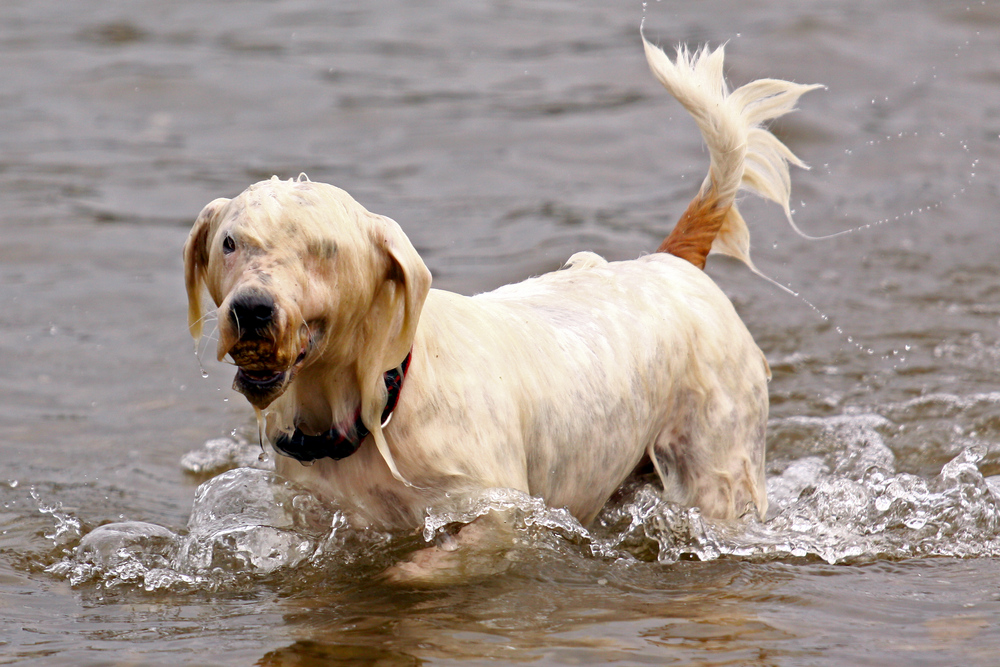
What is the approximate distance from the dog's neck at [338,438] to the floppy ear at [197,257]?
0.43 metres

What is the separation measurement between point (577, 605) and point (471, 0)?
12732mm

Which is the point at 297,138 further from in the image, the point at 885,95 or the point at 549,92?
the point at 885,95

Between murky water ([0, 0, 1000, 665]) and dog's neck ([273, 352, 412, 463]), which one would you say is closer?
dog's neck ([273, 352, 412, 463])

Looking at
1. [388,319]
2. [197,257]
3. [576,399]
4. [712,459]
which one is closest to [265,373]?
[388,319]

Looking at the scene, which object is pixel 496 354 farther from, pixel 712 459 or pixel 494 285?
pixel 494 285

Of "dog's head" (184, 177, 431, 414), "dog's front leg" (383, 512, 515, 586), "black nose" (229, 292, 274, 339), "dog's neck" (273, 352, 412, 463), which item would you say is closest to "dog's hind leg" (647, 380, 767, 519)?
"dog's front leg" (383, 512, 515, 586)

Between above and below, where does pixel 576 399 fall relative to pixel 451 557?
above

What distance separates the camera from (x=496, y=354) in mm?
3721

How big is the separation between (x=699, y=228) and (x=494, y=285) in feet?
10.6

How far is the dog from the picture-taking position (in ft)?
10.2

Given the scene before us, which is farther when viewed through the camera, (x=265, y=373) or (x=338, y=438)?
(x=338, y=438)

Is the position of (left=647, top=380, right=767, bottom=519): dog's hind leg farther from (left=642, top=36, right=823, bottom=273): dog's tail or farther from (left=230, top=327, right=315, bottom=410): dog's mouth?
(left=230, top=327, right=315, bottom=410): dog's mouth

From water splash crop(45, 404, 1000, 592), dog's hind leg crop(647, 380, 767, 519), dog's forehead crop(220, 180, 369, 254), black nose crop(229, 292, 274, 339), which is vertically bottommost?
water splash crop(45, 404, 1000, 592)

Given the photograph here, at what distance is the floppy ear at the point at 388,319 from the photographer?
3217mm
